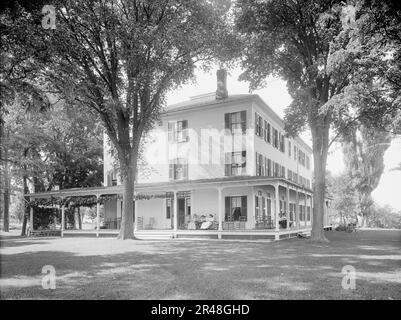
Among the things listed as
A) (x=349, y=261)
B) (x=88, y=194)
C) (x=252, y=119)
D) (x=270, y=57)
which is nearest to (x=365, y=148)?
(x=252, y=119)

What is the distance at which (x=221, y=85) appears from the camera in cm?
2827

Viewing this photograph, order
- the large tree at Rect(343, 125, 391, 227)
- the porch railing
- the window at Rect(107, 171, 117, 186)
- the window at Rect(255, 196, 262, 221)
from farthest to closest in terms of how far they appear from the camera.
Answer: the large tree at Rect(343, 125, 391, 227) < the window at Rect(107, 171, 117, 186) < the porch railing < the window at Rect(255, 196, 262, 221)

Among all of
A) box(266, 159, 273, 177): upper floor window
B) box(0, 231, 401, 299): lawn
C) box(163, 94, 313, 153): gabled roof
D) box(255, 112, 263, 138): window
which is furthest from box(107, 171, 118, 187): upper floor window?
box(0, 231, 401, 299): lawn

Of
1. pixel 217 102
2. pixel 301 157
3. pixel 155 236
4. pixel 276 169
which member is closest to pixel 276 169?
pixel 276 169

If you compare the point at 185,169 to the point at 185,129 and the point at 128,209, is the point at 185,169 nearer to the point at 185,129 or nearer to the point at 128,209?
the point at 185,129

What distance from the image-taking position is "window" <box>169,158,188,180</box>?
28.1 m

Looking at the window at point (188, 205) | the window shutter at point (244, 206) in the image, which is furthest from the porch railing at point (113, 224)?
the window shutter at point (244, 206)

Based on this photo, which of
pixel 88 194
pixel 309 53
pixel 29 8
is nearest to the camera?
pixel 29 8

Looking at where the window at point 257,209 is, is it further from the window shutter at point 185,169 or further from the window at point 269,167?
the window shutter at point 185,169

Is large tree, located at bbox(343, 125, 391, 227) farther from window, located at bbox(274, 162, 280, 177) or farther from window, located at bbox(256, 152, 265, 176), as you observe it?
window, located at bbox(256, 152, 265, 176)

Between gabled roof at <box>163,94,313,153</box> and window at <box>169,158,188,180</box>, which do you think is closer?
gabled roof at <box>163,94,313,153</box>
